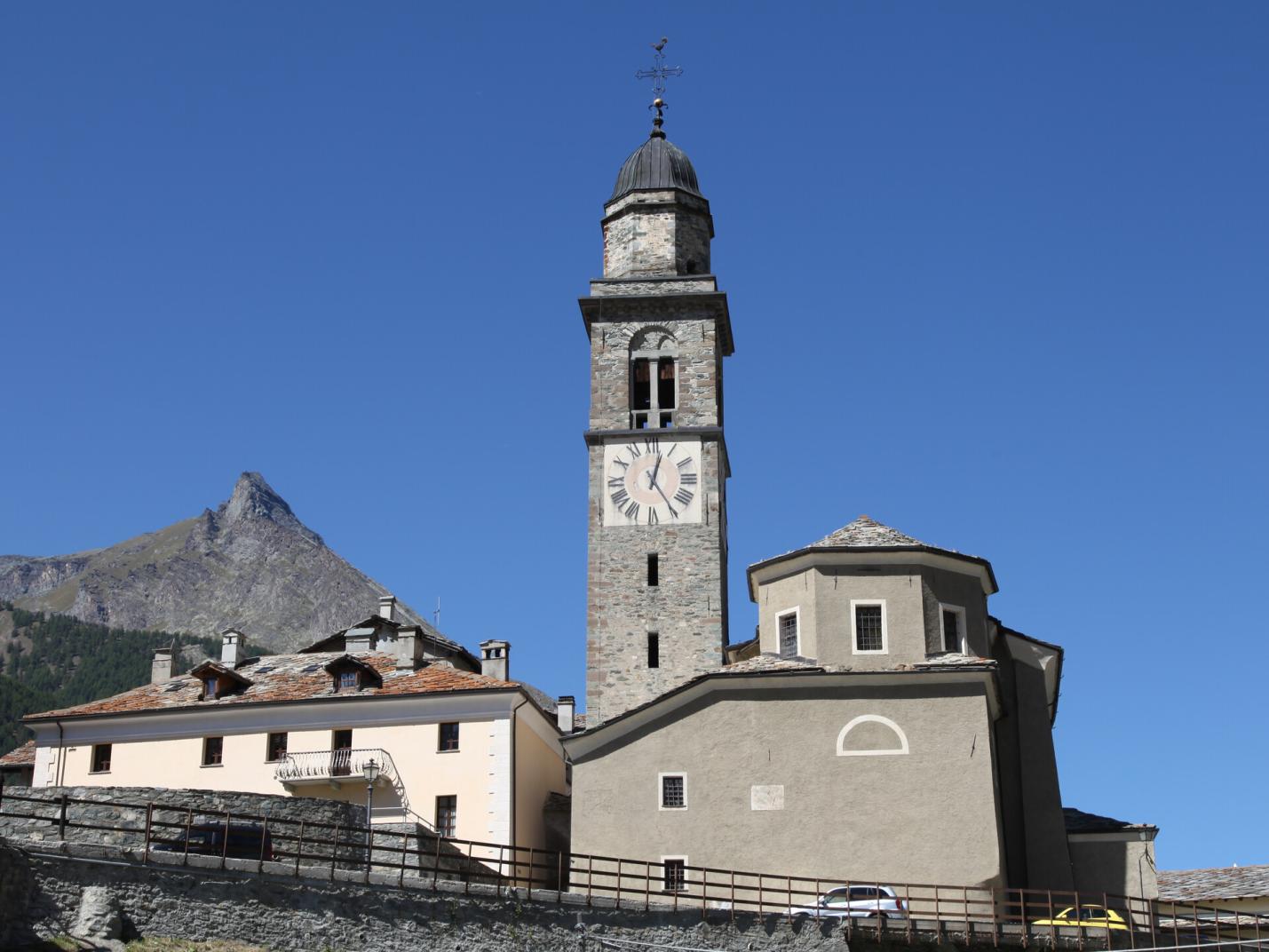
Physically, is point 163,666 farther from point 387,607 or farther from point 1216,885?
point 1216,885

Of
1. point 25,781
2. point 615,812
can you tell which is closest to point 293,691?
point 25,781

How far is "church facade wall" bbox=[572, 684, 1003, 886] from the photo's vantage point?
37.8m

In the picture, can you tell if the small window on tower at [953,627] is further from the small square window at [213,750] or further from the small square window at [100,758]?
the small square window at [100,758]

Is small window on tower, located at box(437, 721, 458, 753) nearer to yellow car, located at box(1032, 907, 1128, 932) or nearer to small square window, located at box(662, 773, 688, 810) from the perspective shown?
small square window, located at box(662, 773, 688, 810)

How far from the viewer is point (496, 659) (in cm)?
5034

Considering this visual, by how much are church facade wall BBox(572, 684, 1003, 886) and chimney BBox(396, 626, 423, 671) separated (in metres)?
11.2

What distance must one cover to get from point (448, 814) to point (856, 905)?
47.0ft

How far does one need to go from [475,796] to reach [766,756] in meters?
9.87

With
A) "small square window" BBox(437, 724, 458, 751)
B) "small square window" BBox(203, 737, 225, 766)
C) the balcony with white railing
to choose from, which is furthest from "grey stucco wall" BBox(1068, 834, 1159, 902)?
"small square window" BBox(203, 737, 225, 766)

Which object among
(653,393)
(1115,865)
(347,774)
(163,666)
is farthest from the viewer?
(163,666)

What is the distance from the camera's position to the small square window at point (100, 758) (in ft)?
159

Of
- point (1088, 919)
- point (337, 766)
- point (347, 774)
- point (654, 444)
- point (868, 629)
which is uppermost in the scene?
point (654, 444)

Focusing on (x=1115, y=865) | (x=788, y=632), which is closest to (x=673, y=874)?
(x=788, y=632)

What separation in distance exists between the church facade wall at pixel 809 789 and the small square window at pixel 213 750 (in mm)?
12572
